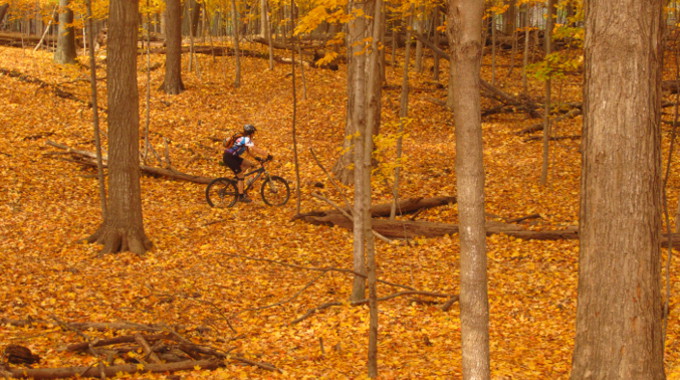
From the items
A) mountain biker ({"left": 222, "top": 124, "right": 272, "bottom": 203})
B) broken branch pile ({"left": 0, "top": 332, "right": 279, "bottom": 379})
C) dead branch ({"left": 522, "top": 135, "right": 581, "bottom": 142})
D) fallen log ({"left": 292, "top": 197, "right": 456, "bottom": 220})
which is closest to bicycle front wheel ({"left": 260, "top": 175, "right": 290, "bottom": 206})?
mountain biker ({"left": 222, "top": 124, "right": 272, "bottom": 203})

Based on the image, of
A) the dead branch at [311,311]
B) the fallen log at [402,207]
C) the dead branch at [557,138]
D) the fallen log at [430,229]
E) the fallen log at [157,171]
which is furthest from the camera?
the dead branch at [557,138]

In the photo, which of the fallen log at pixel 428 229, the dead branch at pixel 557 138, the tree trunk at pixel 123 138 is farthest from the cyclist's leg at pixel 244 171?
the dead branch at pixel 557 138

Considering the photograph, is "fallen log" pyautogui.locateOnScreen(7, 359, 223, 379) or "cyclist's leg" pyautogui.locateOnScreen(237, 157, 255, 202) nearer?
"fallen log" pyautogui.locateOnScreen(7, 359, 223, 379)

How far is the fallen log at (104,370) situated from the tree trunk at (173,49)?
1689 centimetres

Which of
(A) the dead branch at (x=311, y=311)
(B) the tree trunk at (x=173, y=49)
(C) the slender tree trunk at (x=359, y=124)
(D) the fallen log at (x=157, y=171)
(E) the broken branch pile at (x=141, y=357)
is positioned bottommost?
(A) the dead branch at (x=311, y=311)

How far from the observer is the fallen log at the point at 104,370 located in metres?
5.47

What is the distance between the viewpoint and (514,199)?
13344 millimetres

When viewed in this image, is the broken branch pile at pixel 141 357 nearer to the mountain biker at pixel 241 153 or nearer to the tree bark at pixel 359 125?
the tree bark at pixel 359 125

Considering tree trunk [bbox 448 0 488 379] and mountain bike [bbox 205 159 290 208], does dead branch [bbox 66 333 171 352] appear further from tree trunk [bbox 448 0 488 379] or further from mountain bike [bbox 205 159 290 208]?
mountain bike [bbox 205 159 290 208]

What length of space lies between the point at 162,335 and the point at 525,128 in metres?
15.0

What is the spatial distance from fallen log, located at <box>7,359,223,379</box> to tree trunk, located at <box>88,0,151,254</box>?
470 cm

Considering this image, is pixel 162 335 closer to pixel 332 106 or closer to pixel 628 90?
pixel 628 90

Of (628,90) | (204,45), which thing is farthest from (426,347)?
(204,45)

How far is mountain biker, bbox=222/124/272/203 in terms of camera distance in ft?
41.0
